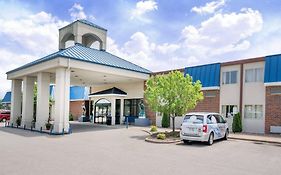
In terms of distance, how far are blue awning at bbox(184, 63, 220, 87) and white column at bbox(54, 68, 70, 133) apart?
38.2ft

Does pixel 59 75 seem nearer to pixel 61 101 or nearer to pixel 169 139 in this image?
pixel 61 101

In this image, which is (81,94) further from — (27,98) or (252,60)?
(252,60)

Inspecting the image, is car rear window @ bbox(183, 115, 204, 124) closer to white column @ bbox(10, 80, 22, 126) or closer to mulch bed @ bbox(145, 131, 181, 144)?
mulch bed @ bbox(145, 131, 181, 144)

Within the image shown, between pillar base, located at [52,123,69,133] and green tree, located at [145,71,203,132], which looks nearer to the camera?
green tree, located at [145,71,203,132]

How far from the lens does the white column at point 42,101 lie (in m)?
22.6

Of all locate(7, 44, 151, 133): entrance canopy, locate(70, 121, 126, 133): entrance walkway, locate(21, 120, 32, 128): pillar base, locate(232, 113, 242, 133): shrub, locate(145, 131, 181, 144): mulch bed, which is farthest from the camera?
locate(21, 120, 32, 128): pillar base

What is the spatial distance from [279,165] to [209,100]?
47.0 ft

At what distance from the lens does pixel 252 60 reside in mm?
21125

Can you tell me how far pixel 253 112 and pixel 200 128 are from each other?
354 inches

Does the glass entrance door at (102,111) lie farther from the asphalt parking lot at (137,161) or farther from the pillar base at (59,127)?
the asphalt parking lot at (137,161)

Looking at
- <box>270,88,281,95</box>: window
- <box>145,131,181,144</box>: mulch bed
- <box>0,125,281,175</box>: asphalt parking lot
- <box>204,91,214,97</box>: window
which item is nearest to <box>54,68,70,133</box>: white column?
<box>145,131,181,144</box>: mulch bed

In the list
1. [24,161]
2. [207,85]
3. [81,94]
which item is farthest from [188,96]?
[81,94]

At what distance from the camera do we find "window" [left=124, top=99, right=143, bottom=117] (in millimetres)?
30250

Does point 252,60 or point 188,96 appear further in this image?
point 252,60
